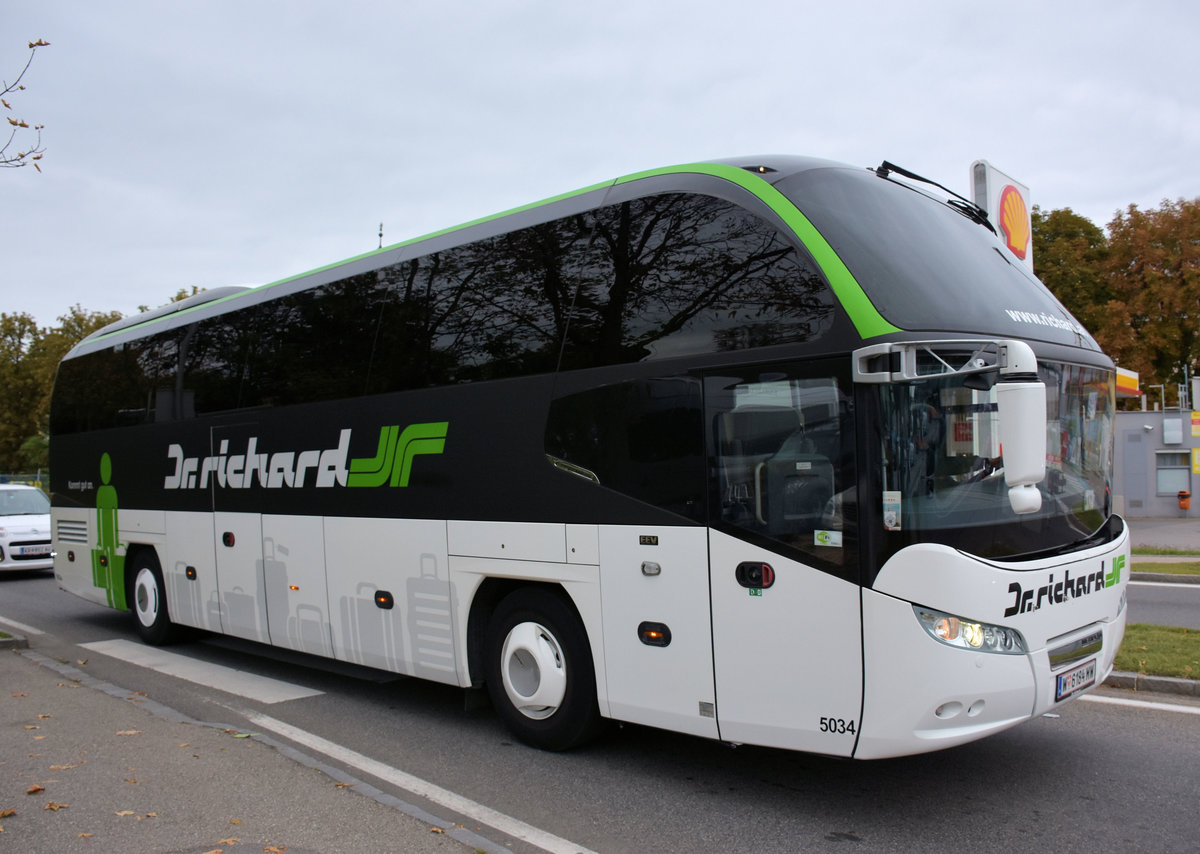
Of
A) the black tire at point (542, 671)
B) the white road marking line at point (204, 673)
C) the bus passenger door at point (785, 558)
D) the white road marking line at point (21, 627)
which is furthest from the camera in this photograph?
the white road marking line at point (21, 627)

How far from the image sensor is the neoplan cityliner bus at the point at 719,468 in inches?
179

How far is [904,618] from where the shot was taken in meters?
4.48

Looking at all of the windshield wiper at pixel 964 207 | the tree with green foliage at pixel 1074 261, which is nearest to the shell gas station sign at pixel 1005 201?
the windshield wiper at pixel 964 207

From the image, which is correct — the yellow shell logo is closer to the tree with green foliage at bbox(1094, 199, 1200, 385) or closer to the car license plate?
the car license plate

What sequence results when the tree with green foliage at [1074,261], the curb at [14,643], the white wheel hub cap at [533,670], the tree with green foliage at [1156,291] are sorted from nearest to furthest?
the white wheel hub cap at [533,670] → the curb at [14,643] → the tree with green foliage at [1156,291] → the tree with green foliage at [1074,261]

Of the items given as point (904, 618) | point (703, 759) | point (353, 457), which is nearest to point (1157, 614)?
point (703, 759)

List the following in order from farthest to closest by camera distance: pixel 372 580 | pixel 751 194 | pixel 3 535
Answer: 1. pixel 3 535
2. pixel 372 580
3. pixel 751 194

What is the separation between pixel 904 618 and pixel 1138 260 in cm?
3387

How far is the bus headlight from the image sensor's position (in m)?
4.46

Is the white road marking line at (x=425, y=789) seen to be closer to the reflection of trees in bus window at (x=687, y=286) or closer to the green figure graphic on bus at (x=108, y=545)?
the reflection of trees in bus window at (x=687, y=286)

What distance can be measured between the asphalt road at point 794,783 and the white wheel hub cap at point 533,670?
323mm

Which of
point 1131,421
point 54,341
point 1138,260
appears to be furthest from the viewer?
point 54,341

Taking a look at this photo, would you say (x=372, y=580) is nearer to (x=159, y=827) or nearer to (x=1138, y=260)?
(x=159, y=827)

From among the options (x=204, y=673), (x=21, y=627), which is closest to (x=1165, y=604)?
(x=204, y=673)
